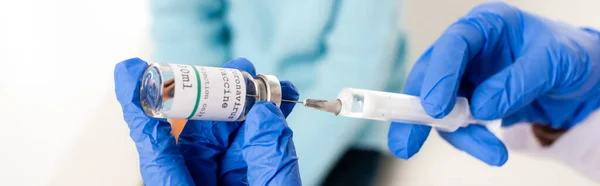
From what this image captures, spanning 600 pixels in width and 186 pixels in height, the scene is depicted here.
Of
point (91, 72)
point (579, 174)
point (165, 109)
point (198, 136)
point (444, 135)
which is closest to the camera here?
point (165, 109)

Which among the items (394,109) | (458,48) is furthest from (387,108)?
(458,48)

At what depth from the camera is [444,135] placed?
827mm

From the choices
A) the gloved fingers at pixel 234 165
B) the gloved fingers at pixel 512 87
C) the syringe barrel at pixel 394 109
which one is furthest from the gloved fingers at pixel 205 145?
the gloved fingers at pixel 512 87

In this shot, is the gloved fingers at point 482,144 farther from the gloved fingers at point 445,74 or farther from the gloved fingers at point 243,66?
the gloved fingers at point 243,66

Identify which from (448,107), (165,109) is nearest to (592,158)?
(448,107)

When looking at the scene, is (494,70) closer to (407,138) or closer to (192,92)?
(407,138)

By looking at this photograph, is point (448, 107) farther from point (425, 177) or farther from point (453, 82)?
point (425, 177)

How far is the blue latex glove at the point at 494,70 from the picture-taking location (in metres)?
0.65

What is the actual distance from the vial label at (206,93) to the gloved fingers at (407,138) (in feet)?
1.00

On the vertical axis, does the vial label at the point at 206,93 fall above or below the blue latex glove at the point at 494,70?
above

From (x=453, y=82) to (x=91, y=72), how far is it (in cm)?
50

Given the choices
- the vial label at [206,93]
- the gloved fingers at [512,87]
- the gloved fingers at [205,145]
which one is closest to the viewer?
the vial label at [206,93]

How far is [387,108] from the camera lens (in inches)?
25.3

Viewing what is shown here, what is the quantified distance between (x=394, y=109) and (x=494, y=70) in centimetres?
25
